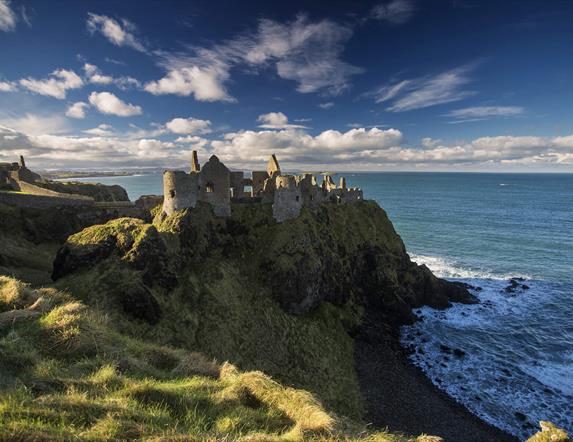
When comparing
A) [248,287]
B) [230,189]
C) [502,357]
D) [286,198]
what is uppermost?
[230,189]

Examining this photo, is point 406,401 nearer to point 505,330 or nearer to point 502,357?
point 502,357

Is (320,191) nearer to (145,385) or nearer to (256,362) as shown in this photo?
(256,362)

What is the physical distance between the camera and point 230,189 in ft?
153

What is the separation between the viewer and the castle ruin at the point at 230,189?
3747 centimetres

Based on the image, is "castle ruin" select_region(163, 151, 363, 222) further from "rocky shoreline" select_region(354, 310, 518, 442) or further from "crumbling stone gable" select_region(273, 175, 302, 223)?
"rocky shoreline" select_region(354, 310, 518, 442)

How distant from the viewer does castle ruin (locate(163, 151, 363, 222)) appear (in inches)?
Answer: 1475

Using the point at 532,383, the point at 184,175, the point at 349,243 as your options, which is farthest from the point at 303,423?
the point at 349,243

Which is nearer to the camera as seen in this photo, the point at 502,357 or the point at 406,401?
the point at 406,401

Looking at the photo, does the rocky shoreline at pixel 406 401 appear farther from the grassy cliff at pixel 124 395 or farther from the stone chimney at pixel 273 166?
the stone chimney at pixel 273 166

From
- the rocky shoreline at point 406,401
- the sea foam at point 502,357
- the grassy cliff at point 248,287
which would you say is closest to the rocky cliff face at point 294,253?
the grassy cliff at point 248,287

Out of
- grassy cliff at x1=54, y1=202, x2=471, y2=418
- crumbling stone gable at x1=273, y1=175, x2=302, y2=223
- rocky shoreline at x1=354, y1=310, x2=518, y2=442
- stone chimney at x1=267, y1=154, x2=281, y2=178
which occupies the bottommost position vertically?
rocky shoreline at x1=354, y1=310, x2=518, y2=442

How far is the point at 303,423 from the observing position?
8.66 metres

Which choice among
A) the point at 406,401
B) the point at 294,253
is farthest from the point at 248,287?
the point at 406,401

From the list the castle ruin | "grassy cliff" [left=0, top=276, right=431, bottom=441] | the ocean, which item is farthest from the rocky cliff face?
"grassy cliff" [left=0, top=276, right=431, bottom=441]
